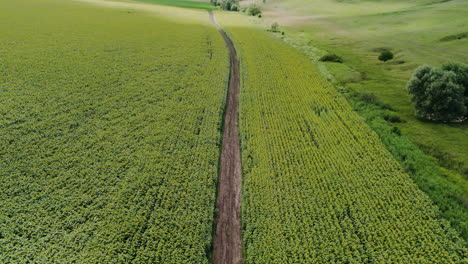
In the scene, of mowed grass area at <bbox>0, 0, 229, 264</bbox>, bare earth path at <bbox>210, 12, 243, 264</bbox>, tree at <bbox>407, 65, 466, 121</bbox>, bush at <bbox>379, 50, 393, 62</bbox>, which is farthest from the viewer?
bush at <bbox>379, 50, 393, 62</bbox>

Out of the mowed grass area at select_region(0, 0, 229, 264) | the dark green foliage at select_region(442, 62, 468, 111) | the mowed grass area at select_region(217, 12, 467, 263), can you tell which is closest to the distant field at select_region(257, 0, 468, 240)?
the mowed grass area at select_region(217, 12, 467, 263)

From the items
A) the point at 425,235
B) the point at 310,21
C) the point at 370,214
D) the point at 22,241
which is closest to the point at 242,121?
the point at 370,214

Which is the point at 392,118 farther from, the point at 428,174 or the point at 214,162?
the point at 214,162

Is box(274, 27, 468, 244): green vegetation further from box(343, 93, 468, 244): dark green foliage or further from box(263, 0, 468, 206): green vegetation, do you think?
box(263, 0, 468, 206): green vegetation

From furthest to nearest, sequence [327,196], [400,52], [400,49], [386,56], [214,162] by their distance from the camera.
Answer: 1. [400,49]
2. [400,52]
3. [386,56]
4. [214,162]
5. [327,196]

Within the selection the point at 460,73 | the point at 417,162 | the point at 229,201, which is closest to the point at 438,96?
the point at 460,73

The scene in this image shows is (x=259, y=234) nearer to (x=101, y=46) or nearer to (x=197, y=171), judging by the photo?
(x=197, y=171)

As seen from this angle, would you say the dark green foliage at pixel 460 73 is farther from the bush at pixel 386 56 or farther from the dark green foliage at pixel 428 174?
the bush at pixel 386 56
